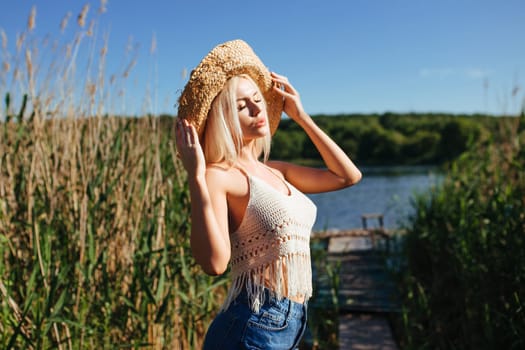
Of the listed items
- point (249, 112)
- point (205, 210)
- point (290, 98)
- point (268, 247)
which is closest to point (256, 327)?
point (268, 247)

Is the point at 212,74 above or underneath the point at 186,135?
above

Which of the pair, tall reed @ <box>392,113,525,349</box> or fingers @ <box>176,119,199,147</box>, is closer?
fingers @ <box>176,119,199,147</box>

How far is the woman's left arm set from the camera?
1487 millimetres

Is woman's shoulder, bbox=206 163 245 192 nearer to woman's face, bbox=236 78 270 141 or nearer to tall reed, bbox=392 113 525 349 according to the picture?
woman's face, bbox=236 78 270 141

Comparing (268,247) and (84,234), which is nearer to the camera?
(268,247)

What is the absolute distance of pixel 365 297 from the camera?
4000 mm

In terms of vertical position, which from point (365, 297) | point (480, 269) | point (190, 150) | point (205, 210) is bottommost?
point (365, 297)

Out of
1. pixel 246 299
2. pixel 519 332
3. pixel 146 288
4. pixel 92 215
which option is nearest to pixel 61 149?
pixel 92 215

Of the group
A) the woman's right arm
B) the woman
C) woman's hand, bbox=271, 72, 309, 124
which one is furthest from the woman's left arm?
the woman's right arm

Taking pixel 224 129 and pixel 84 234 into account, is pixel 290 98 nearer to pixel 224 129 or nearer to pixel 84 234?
pixel 224 129

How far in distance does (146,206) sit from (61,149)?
52 cm

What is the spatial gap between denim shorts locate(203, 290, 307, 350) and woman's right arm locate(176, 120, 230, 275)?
0.16 meters

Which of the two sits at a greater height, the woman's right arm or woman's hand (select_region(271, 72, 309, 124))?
woman's hand (select_region(271, 72, 309, 124))

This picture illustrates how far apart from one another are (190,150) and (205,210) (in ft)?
0.55
